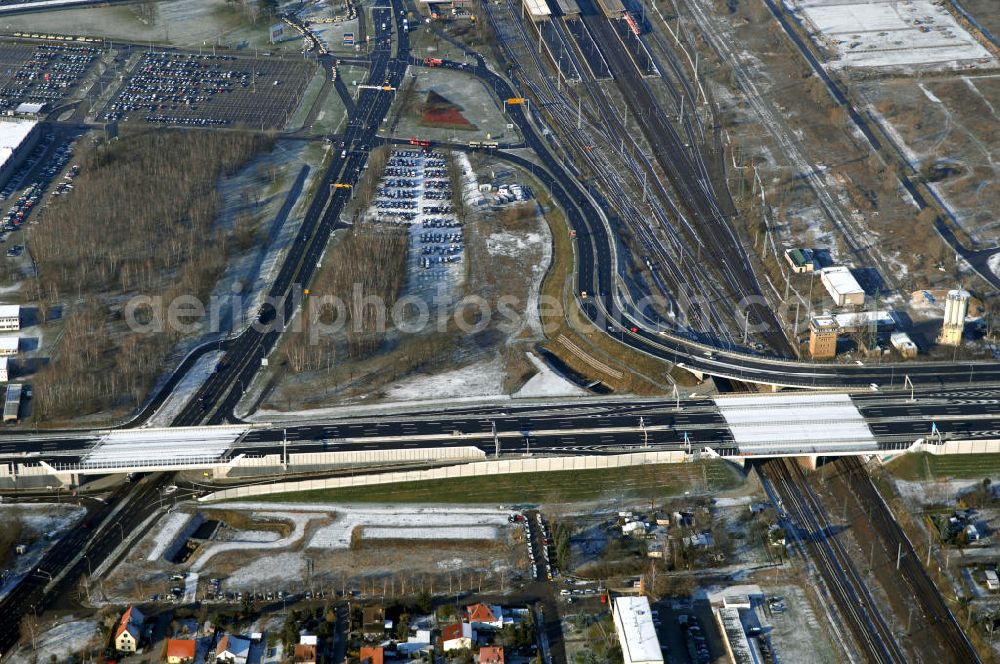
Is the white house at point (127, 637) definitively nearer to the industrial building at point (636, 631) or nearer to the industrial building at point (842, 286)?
the industrial building at point (636, 631)

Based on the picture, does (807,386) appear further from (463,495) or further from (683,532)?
(463,495)

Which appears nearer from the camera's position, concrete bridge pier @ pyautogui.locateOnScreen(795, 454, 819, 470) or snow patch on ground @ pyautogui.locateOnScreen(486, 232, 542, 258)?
concrete bridge pier @ pyautogui.locateOnScreen(795, 454, 819, 470)

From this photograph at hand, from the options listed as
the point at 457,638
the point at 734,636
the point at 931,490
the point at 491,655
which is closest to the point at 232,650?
the point at 457,638

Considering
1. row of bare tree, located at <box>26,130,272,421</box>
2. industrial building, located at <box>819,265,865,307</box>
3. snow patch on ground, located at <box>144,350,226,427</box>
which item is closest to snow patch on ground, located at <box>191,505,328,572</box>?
snow patch on ground, located at <box>144,350,226,427</box>

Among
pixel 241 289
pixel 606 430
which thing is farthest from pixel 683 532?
pixel 241 289

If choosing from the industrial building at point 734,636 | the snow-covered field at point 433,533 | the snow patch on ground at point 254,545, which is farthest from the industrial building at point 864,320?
the snow patch on ground at point 254,545

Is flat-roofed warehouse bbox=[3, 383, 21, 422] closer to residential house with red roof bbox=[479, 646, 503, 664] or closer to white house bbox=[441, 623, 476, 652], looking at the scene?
white house bbox=[441, 623, 476, 652]
